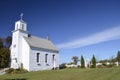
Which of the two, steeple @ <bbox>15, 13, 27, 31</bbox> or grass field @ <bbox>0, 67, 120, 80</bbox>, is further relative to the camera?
steeple @ <bbox>15, 13, 27, 31</bbox>

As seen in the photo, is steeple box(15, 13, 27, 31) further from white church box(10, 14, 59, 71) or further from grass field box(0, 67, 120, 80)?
grass field box(0, 67, 120, 80)

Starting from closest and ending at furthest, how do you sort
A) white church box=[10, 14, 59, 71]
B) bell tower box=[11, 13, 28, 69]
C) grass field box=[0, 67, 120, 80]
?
grass field box=[0, 67, 120, 80] → white church box=[10, 14, 59, 71] → bell tower box=[11, 13, 28, 69]

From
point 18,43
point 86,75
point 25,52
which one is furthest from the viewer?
point 18,43

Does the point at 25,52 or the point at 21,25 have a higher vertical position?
the point at 21,25

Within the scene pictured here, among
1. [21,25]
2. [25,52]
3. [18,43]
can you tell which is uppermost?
[21,25]

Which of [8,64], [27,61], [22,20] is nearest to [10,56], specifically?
[8,64]

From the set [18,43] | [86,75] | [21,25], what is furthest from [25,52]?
[86,75]

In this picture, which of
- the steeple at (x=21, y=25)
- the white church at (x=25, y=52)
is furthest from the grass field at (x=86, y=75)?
the steeple at (x=21, y=25)

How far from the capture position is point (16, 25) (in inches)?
1296

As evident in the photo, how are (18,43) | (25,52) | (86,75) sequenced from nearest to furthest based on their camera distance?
(86,75) → (25,52) → (18,43)

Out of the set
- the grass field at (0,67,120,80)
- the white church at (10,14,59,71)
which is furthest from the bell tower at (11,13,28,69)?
the grass field at (0,67,120,80)

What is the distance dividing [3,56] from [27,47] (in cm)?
456

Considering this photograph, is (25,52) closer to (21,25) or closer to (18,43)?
(18,43)

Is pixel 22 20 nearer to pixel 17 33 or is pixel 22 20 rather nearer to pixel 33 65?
pixel 17 33
